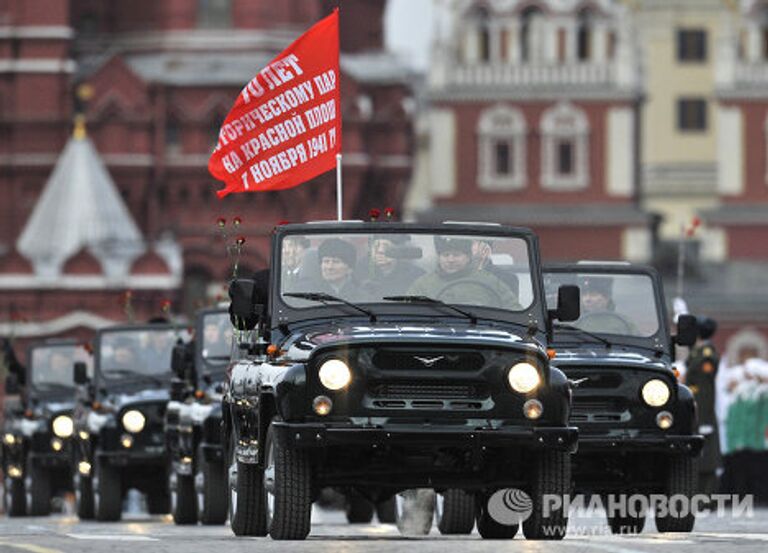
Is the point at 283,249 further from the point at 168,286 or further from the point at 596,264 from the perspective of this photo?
the point at 168,286

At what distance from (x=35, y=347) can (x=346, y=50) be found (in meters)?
73.4

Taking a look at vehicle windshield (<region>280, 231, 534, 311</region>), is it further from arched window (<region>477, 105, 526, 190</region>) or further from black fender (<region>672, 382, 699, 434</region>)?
arched window (<region>477, 105, 526, 190</region>)

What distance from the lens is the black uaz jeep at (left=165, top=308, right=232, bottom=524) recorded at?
26938mm

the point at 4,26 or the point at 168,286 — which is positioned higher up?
the point at 4,26

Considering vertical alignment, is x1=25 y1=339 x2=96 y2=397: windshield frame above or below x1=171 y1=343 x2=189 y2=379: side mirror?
below

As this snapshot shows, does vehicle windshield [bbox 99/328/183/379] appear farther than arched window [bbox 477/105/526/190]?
No

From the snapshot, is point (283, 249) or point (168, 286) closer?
point (283, 249)

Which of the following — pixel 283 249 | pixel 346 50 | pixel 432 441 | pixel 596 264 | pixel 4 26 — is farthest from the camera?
pixel 346 50

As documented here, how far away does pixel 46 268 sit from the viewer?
313 ft

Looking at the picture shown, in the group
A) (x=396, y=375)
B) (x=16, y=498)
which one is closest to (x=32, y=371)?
(x=16, y=498)

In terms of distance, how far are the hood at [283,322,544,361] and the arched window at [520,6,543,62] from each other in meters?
92.4

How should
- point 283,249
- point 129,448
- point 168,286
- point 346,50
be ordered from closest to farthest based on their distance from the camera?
point 283,249 → point 129,448 → point 168,286 → point 346,50

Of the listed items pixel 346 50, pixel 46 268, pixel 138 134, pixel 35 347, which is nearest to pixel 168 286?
pixel 46 268
